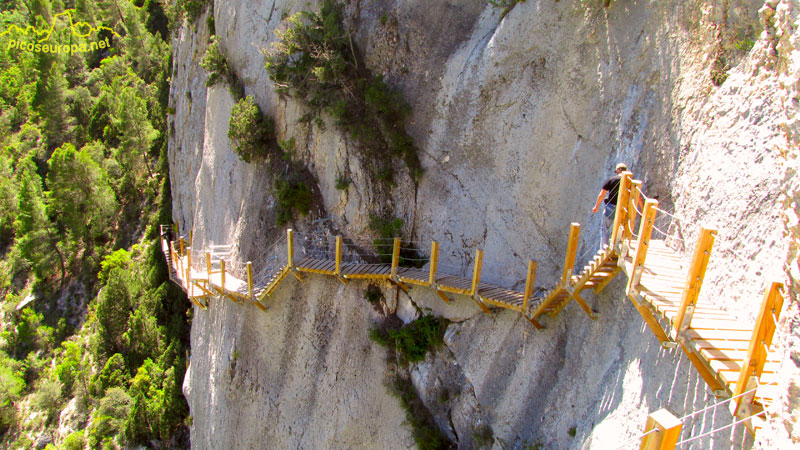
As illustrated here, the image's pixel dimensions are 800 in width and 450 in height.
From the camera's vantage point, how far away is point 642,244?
7.04m

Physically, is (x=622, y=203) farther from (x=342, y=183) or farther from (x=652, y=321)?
(x=342, y=183)

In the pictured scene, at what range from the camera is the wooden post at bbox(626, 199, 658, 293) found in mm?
6850

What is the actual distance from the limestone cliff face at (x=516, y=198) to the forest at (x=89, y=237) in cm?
1009

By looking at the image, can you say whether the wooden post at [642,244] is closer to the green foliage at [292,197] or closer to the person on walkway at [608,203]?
the person on walkway at [608,203]

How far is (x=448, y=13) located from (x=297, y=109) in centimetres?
600

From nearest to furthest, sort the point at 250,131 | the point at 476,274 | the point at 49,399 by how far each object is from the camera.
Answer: the point at 476,274 → the point at 250,131 → the point at 49,399

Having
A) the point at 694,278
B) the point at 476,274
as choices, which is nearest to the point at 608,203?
the point at 476,274

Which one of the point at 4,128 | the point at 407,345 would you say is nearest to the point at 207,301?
the point at 407,345

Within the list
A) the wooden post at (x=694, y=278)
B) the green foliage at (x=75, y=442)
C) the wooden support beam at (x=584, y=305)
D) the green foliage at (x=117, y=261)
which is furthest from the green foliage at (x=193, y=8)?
the wooden post at (x=694, y=278)

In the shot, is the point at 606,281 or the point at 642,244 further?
the point at 606,281

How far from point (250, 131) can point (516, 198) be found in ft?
33.6

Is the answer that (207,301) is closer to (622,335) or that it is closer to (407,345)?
(407,345)

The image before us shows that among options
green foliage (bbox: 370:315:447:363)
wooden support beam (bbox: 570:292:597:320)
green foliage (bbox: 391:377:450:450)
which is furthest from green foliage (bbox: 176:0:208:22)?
wooden support beam (bbox: 570:292:597:320)

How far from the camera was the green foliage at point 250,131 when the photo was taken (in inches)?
717
